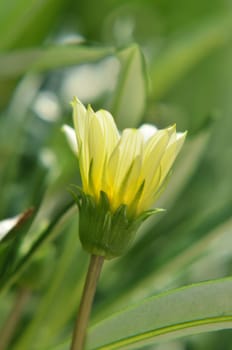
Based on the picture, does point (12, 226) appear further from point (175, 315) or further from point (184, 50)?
point (184, 50)

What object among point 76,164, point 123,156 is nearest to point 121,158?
point 123,156

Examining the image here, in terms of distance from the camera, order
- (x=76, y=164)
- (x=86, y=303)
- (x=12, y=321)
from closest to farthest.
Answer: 1. (x=86, y=303)
2. (x=12, y=321)
3. (x=76, y=164)

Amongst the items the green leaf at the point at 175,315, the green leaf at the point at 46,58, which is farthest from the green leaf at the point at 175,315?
the green leaf at the point at 46,58

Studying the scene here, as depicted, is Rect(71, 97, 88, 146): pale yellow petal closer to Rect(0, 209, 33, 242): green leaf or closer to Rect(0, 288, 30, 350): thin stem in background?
Rect(0, 209, 33, 242): green leaf

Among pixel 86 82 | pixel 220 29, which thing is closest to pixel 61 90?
pixel 86 82

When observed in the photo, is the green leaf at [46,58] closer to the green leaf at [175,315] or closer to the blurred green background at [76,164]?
the blurred green background at [76,164]

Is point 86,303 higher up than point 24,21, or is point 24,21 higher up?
point 24,21

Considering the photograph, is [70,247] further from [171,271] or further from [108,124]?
[108,124]
